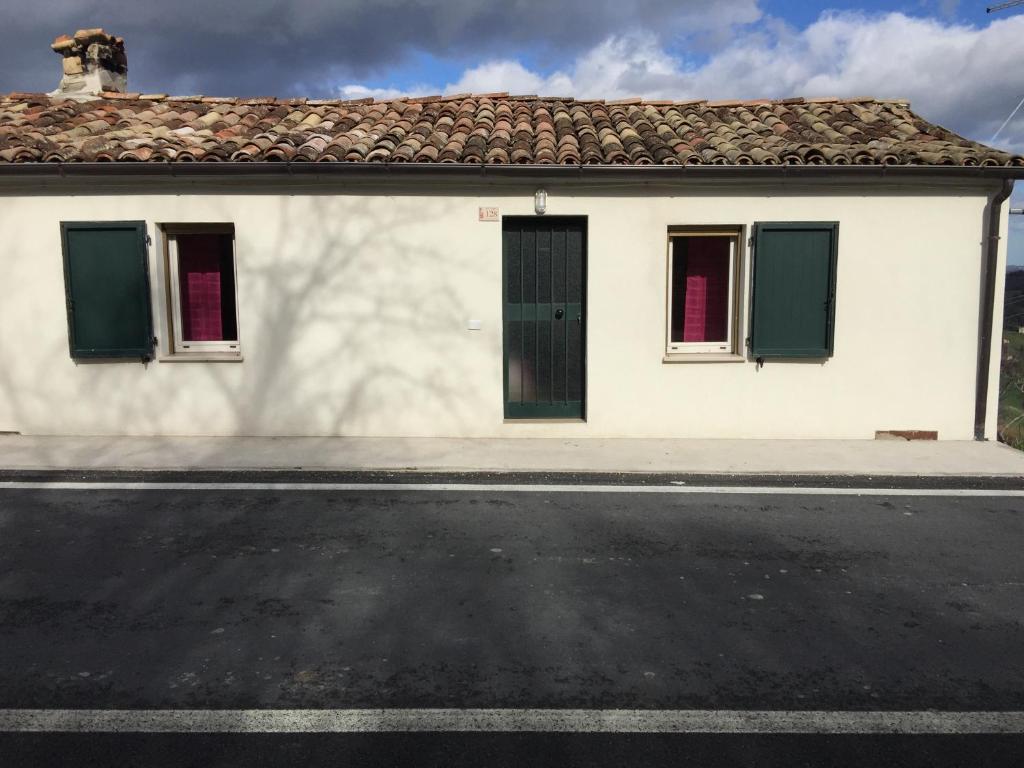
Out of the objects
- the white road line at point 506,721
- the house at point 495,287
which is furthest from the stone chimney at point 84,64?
the white road line at point 506,721

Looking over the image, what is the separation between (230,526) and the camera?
5727mm

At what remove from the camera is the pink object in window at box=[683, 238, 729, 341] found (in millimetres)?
9039

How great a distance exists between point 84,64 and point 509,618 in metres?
11.6

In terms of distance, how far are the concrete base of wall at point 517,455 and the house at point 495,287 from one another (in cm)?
36

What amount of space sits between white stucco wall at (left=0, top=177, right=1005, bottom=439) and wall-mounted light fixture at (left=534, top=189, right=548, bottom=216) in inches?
3.4

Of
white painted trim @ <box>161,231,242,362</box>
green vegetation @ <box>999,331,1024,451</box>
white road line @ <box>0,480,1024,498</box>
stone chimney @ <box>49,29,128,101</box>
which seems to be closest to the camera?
white road line @ <box>0,480,1024,498</box>

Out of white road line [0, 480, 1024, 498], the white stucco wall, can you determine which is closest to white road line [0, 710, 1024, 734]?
white road line [0, 480, 1024, 498]

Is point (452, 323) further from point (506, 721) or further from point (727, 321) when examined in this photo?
point (506, 721)

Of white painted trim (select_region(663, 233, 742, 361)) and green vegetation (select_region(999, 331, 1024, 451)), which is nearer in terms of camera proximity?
white painted trim (select_region(663, 233, 742, 361))

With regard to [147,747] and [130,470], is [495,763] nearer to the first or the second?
[147,747]

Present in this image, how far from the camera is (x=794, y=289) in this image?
8.67m

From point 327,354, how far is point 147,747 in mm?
6070

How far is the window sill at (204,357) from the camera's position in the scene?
8.80 metres

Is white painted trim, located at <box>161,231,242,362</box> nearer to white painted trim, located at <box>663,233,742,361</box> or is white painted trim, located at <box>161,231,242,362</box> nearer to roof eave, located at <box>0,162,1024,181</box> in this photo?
roof eave, located at <box>0,162,1024,181</box>
